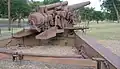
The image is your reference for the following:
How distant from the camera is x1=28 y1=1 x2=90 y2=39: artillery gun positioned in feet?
21.4

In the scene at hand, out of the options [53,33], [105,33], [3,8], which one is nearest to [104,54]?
[53,33]

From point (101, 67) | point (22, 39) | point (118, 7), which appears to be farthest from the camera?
point (118, 7)

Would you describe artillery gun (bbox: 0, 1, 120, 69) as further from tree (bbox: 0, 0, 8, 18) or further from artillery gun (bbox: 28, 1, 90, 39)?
tree (bbox: 0, 0, 8, 18)

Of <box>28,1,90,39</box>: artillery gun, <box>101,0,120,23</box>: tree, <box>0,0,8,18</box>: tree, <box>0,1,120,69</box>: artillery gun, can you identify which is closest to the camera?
<box>0,1,120,69</box>: artillery gun

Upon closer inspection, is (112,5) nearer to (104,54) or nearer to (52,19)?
(52,19)

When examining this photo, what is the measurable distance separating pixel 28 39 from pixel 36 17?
0.92 meters

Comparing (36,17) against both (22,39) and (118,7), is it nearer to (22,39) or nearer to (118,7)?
(22,39)

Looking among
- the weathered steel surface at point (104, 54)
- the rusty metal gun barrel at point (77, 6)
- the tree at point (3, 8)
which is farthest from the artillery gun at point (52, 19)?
the tree at point (3, 8)

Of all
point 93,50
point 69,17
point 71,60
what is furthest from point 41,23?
point 71,60

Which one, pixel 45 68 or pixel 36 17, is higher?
pixel 36 17

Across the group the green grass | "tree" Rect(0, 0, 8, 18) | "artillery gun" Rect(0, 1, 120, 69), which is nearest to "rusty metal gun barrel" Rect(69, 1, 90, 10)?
"artillery gun" Rect(0, 1, 120, 69)

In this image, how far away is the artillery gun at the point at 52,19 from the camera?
6.51 meters

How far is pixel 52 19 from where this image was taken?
23.3ft

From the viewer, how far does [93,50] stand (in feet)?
15.0
